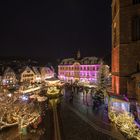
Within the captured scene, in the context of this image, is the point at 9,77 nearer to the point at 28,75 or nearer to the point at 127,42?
the point at 28,75

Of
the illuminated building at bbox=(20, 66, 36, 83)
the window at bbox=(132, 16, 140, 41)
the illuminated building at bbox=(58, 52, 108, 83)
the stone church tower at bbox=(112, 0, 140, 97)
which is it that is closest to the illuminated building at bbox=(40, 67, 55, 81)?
the illuminated building at bbox=(20, 66, 36, 83)

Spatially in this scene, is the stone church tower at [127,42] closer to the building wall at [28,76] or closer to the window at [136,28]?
the window at [136,28]

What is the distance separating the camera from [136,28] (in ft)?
95.6

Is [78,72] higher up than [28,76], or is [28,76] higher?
[78,72]

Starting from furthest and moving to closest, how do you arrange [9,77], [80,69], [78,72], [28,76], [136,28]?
[78,72]
[80,69]
[28,76]
[9,77]
[136,28]

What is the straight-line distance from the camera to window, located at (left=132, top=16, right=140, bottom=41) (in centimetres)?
2903

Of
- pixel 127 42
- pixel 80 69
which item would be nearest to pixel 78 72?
pixel 80 69

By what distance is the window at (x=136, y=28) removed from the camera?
29.0 meters

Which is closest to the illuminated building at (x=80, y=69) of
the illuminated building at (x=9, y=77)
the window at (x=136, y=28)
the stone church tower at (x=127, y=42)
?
the illuminated building at (x=9, y=77)

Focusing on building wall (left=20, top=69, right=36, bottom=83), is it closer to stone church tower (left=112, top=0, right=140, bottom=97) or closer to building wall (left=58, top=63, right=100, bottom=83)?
building wall (left=58, top=63, right=100, bottom=83)

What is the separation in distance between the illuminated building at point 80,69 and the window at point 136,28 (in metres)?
43.8

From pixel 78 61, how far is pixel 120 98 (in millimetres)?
56796

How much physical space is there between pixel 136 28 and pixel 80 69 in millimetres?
53528

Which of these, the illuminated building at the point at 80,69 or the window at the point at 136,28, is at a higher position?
the window at the point at 136,28
